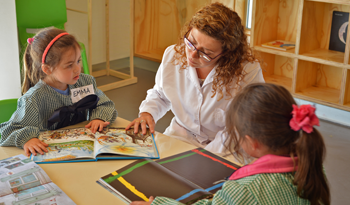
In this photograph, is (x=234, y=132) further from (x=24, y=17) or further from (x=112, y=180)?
(x=24, y=17)

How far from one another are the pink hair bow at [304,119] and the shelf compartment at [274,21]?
2.51 m

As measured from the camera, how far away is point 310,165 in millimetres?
779

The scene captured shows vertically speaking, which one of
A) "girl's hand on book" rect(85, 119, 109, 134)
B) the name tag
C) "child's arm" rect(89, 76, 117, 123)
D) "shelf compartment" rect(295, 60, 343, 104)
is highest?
the name tag

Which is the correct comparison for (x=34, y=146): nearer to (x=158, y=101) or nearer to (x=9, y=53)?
(x=158, y=101)

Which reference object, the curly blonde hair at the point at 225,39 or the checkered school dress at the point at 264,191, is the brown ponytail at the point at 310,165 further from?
the curly blonde hair at the point at 225,39

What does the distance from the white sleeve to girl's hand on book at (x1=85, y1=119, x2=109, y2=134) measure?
0.22 metres

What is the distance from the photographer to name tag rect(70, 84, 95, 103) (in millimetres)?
1470

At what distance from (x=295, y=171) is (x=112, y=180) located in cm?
53

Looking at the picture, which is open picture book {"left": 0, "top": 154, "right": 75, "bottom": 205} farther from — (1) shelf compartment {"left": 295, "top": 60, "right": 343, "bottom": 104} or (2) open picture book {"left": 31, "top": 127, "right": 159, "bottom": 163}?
(1) shelf compartment {"left": 295, "top": 60, "right": 343, "bottom": 104}

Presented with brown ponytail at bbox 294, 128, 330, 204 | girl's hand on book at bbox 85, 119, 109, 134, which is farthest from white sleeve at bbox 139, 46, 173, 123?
brown ponytail at bbox 294, 128, 330, 204

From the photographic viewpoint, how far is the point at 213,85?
1.51 metres

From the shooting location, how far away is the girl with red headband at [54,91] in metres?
1.35

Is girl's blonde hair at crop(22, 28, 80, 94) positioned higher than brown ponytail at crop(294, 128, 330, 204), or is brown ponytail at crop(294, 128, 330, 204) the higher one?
girl's blonde hair at crop(22, 28, 80, 94)

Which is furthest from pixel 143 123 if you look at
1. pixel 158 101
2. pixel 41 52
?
pixel 41 52
